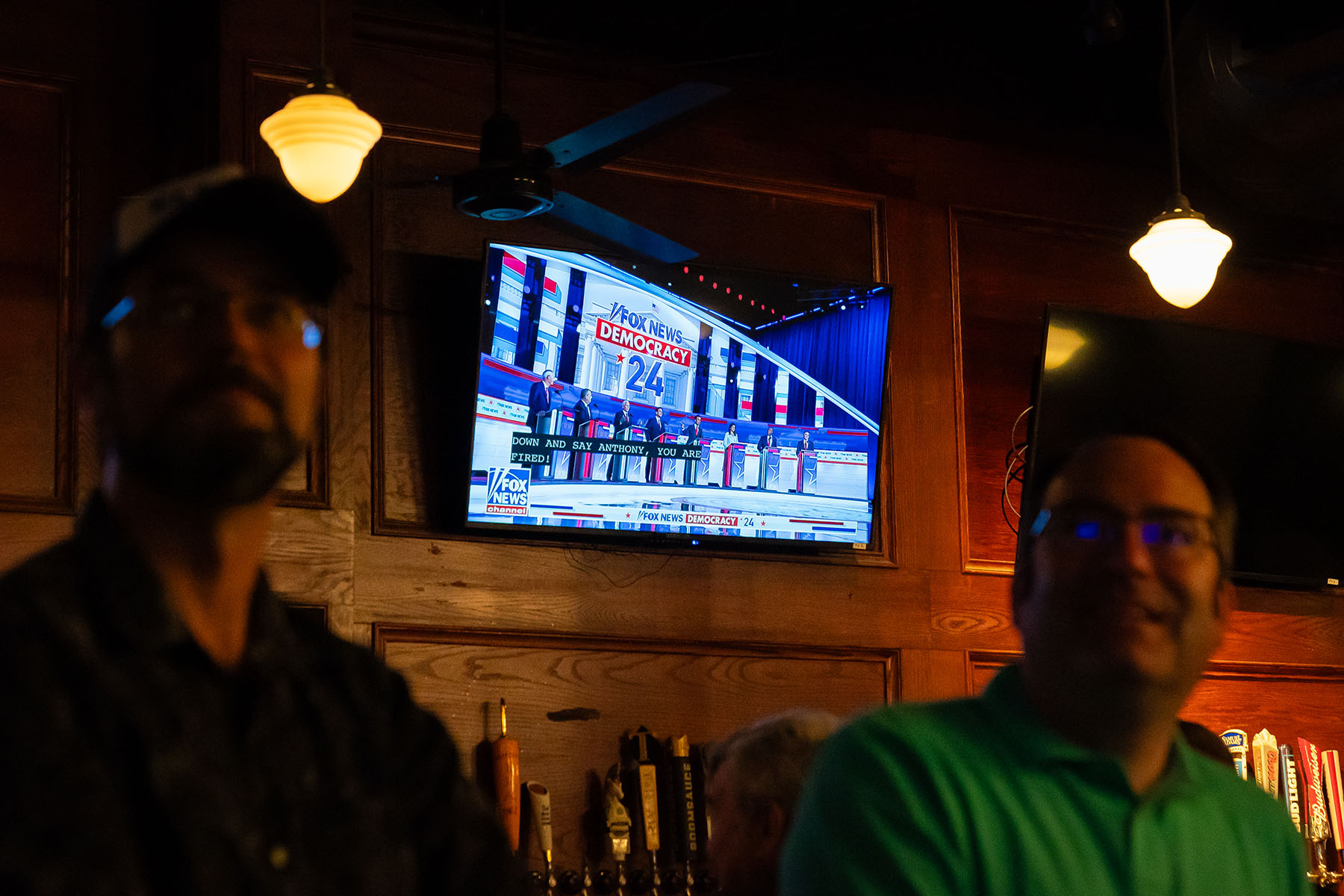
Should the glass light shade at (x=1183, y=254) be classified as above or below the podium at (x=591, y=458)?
above

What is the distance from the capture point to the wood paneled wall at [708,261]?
4.09 m

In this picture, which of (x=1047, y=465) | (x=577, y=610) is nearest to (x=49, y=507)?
(x=577, y=610)

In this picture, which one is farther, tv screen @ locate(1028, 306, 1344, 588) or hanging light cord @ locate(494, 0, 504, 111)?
tv screen @ locate(1028, 306, 1344, 588)

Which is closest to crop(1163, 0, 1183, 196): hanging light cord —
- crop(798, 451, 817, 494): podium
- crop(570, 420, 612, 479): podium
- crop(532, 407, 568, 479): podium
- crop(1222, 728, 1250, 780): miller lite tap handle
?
crop(798, 451, 817, 494): podium

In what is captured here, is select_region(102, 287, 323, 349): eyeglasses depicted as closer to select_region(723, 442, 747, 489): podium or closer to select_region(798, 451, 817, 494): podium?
select_region(723, 442, 747, 489): podium

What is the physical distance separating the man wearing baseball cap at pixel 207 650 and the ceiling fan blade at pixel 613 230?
2.63 metres

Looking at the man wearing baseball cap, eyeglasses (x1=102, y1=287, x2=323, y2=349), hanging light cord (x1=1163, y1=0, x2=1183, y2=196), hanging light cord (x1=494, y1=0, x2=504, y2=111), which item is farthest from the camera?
hanging light cord (x1=1163, y1=0, x2=1183, y2=196)

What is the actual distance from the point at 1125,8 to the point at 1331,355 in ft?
4.62

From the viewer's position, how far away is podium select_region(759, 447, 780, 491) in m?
4.57

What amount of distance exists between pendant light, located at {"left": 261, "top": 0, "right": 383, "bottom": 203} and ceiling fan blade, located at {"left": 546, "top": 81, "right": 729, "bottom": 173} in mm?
585

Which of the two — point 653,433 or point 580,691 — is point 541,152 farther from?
point 580,691

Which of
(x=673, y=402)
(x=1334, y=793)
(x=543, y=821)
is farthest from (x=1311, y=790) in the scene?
(x=543, y=821)

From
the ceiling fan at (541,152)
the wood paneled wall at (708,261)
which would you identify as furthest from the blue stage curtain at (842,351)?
the ceiling fan at (541,152)

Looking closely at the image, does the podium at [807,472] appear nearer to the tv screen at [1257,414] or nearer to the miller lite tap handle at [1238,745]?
the tv screen at [1257,414]
